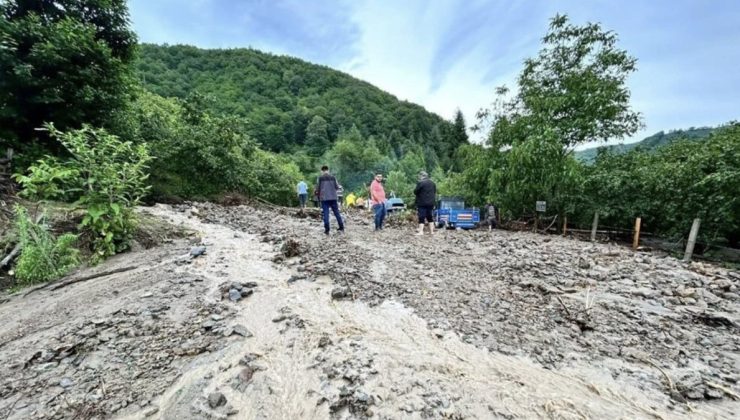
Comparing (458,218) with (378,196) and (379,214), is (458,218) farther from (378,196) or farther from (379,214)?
(378,196)

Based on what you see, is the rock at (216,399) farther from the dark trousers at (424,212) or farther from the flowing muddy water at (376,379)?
the dark trousers at (424,212)

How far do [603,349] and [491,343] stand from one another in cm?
108

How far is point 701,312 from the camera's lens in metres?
3.76

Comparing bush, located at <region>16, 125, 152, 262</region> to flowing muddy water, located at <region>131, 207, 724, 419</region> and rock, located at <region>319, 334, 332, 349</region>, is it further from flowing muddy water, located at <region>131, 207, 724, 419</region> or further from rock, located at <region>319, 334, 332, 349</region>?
rock, located at <region>319, 334, 332, 349</region>

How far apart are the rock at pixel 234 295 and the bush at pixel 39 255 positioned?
2993 millimetres

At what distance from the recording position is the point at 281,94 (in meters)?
69.6

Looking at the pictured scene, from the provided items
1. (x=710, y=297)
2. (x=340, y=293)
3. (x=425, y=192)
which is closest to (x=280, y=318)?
(x=340, y=293)

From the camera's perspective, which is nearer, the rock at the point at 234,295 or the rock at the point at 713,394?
the rock at the point at 713,394

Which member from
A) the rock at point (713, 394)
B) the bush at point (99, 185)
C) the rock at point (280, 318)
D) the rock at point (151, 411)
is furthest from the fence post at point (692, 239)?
the bush at point (99, 185)

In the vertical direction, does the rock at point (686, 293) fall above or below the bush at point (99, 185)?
below

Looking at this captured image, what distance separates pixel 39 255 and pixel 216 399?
451 centimetres

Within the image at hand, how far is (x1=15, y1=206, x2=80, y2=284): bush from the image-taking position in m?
4.37

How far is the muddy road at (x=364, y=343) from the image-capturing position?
2207 mm

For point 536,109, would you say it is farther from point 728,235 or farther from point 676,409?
point 676,409
